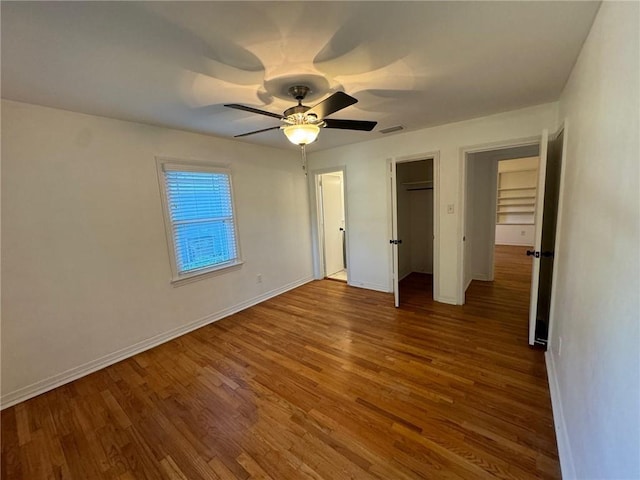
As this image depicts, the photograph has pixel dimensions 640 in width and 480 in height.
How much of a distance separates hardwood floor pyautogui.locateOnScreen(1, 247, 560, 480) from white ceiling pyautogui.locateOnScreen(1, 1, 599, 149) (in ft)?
7.85

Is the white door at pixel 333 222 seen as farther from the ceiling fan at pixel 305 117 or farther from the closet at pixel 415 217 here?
the ceiling fan at pixel 305 117

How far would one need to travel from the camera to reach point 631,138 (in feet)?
3.03

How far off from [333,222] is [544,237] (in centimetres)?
334

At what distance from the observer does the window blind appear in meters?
3.15

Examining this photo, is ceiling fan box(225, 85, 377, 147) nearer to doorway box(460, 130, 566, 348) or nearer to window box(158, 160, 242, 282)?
window box(158, 160, 242, 282)

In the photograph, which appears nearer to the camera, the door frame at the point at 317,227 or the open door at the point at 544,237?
the open door at the point at 544,237

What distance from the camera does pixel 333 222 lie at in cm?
537

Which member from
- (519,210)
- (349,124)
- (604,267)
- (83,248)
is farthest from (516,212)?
(83,248)

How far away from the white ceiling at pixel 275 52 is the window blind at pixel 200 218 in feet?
3.02

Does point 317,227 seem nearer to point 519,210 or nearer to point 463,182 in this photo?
point 463,182

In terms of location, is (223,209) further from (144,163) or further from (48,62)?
(48,62)

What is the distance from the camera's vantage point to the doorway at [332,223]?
502 centimetres

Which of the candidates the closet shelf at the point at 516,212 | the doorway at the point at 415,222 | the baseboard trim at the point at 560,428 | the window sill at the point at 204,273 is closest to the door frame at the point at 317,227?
the doorway at the point at 415,222

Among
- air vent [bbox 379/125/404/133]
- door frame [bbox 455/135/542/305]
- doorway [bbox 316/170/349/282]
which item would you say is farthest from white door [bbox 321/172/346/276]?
door frame [bbox 455/135/542/305]
